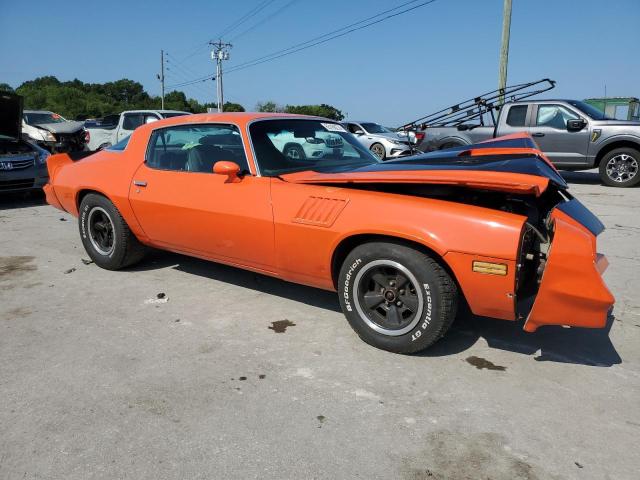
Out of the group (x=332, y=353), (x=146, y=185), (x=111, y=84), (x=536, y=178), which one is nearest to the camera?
(x=536, y=178)

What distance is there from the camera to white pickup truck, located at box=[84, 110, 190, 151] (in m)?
12.3

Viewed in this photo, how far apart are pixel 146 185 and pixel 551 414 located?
3.44 metres

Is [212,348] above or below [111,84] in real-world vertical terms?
below

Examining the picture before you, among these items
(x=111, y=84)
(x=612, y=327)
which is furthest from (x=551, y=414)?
(x=111, y=84)

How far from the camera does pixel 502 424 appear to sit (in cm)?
237

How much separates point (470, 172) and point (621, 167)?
29.1 ft

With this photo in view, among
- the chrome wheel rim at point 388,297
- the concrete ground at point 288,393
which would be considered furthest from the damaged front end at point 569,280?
the chrome wheel rim at point 388,297

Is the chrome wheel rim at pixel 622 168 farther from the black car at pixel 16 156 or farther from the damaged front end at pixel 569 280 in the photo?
the black car at pixel 16 156

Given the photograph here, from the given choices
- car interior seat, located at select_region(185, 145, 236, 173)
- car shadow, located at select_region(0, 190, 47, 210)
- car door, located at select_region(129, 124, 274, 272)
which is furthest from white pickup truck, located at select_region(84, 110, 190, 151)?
car interior seat, located at select_region(185, 145, 236, 173)

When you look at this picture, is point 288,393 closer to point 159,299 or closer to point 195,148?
point 159,299

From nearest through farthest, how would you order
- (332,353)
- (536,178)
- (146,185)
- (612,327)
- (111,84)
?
(536,178), (332,353), (612,327), (146,185), (111,84)

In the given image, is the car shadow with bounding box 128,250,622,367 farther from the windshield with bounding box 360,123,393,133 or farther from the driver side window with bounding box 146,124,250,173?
the windshield with bounding box 360,123,393,133

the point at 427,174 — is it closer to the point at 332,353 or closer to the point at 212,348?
the point at 332,353

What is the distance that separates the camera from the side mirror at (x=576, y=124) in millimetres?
9980
